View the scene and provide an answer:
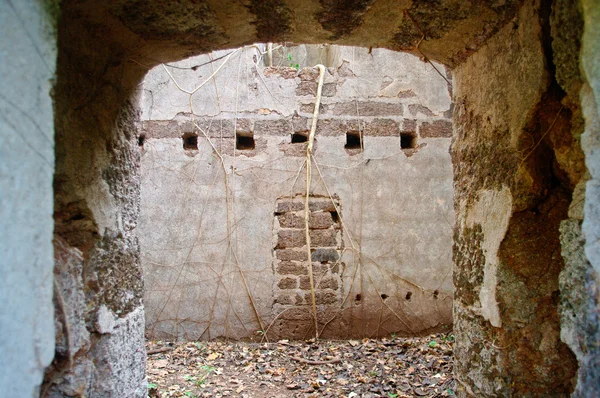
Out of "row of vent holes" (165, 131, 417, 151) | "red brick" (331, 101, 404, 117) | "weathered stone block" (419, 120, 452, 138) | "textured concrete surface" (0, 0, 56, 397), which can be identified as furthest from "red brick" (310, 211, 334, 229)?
"textured concrete surface" (0, 0, 56, 397)

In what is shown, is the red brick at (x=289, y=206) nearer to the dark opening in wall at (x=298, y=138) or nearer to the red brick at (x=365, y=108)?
the dark opening in wall at (x=298, y=138)

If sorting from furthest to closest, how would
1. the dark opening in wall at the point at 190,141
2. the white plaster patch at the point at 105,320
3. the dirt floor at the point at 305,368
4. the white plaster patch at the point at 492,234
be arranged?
1. the dark opening in wall at the point at 190,141
2. the dirt floor at the point at 305,368
3. the white plaster patch at the point at 492,234
4. the white plaster patch at the point at 105,320

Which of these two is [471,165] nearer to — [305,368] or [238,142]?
[305,368]

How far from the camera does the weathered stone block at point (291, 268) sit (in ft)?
12.2

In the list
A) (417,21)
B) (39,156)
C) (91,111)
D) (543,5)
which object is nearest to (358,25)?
(417,21)

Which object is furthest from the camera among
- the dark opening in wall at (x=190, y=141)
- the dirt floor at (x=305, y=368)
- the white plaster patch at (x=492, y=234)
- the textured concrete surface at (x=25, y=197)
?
the dark opening in wall at (x=190, y=141)

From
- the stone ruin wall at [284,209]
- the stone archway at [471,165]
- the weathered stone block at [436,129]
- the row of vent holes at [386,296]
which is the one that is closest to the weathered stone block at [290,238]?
the stone ruin wall at [284,209]

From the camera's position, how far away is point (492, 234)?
57.2 inches

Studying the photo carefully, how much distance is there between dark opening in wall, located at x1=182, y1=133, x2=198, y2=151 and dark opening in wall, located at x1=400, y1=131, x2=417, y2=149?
6.23 ft

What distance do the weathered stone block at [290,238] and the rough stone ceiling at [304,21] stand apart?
2.33m

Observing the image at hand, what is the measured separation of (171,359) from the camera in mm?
3344

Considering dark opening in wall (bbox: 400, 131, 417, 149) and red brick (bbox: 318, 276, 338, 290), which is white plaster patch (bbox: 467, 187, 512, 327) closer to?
red brick (bbox: 318, 276, 338, 290)

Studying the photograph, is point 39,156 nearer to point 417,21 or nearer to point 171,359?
point 417,21

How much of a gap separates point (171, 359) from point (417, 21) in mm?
3056
